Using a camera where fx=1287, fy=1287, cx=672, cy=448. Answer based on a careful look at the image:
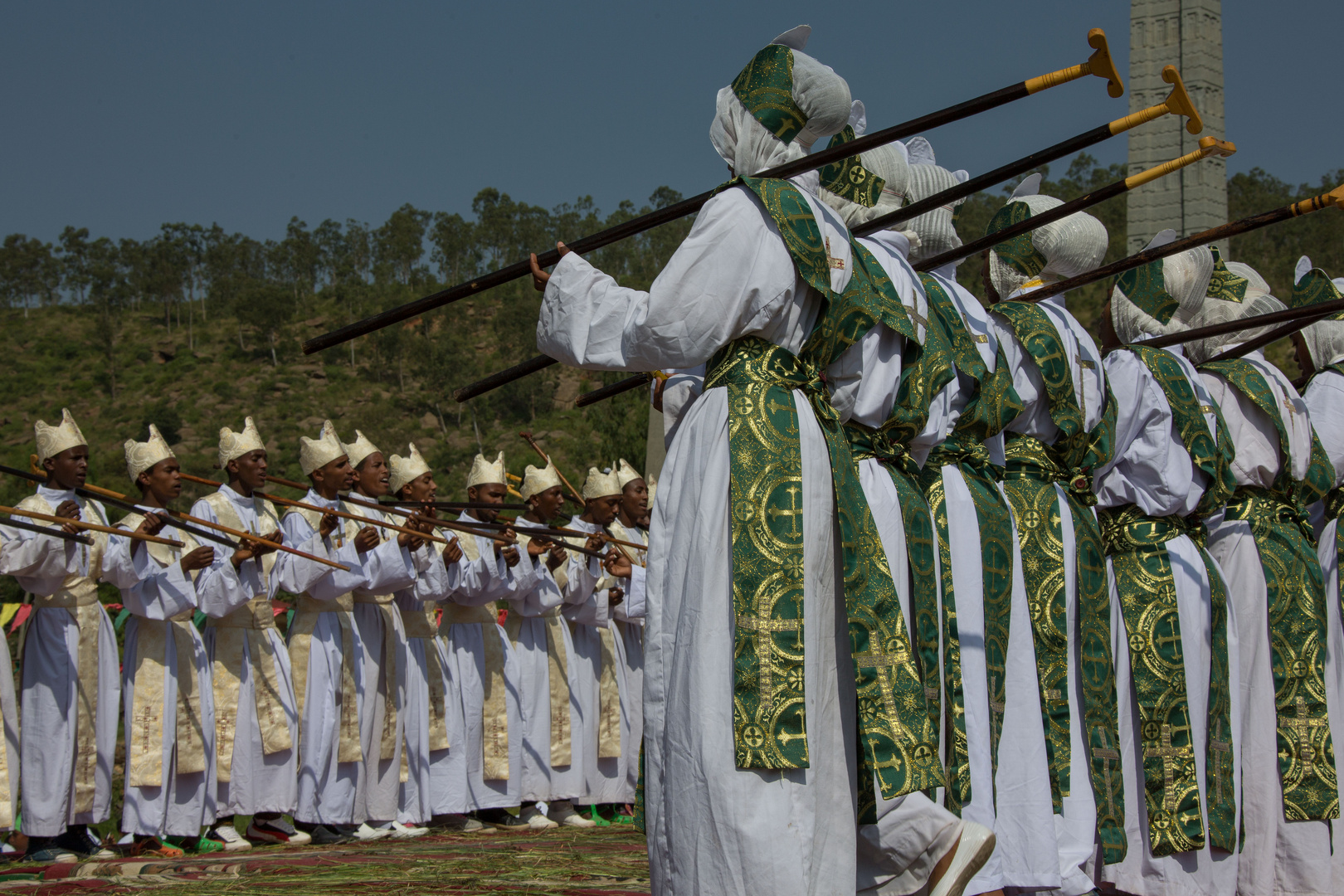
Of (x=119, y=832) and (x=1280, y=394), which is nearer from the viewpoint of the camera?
(x=1280, y=394)

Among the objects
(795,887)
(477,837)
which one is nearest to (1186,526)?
(795,887)

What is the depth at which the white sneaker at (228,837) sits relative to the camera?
757cm

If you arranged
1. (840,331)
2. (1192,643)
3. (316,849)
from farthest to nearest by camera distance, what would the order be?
(316,849), (1192,643), (840,331)

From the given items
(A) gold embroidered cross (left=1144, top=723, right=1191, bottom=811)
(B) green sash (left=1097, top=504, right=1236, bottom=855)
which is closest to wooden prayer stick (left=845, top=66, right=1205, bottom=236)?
(B) green sash (left=1097, top=504, right=1236, bottom=855)

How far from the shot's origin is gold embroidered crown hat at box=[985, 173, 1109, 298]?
5.52m

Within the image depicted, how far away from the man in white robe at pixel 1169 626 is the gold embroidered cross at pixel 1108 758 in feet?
0.22

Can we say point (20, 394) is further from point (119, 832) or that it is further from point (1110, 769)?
point (1110, 769)

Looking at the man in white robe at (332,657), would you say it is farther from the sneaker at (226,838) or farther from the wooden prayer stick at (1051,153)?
the wooden prayer stick at (1051,153)

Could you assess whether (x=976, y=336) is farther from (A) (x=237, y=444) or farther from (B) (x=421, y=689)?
(B) (x=421, y=689)

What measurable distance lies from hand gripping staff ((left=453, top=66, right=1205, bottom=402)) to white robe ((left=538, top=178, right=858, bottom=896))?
75 centimetres

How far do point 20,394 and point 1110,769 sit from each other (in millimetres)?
45119

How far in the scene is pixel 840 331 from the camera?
3.70m

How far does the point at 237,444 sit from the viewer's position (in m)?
8.26

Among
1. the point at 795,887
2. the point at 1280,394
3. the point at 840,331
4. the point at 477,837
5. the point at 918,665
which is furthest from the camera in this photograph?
the point at 477,837
